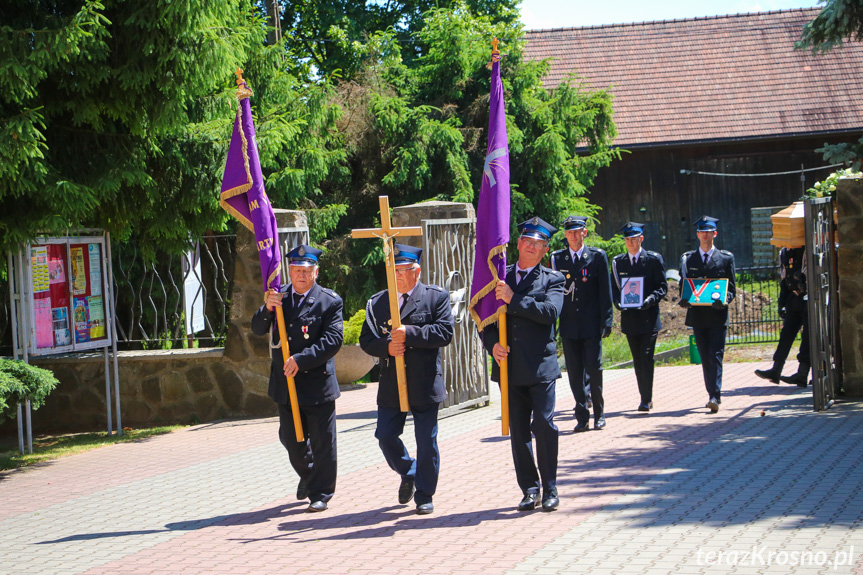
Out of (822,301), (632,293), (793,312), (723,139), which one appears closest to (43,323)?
(632,293)

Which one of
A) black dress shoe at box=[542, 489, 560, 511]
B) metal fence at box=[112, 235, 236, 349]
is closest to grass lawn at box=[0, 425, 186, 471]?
metal fence at box=[112, 235, 236, 349]

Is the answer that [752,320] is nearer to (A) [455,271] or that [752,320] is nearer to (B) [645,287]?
(B) [645,287]

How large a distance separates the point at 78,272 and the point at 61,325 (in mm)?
630

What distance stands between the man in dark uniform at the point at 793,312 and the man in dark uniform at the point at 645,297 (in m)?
1.88

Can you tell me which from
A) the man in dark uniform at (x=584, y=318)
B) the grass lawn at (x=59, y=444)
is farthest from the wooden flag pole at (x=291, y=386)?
the grass lawn at (x=59, y=444)

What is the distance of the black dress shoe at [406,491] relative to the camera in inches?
275

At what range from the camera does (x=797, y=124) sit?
1022 inches

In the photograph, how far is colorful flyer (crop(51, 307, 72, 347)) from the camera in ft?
34.2

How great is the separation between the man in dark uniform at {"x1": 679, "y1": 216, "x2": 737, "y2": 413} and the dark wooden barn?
15.8 metres

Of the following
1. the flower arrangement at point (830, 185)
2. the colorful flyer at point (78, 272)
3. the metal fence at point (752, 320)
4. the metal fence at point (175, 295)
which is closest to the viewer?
the colorful flyer at point (78, 272)

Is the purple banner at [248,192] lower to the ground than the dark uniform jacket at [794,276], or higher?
higher

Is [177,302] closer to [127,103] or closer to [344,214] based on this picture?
[127,103]

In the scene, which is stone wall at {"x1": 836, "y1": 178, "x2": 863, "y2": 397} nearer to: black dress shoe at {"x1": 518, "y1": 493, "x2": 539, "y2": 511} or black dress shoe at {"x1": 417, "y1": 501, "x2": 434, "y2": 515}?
black dress shoe at {"x1": 518, "y1": 493, "x2": 539, "y2": 511}

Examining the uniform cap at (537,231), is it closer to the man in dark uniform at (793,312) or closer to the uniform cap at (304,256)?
the uniform cap at (304,256)
